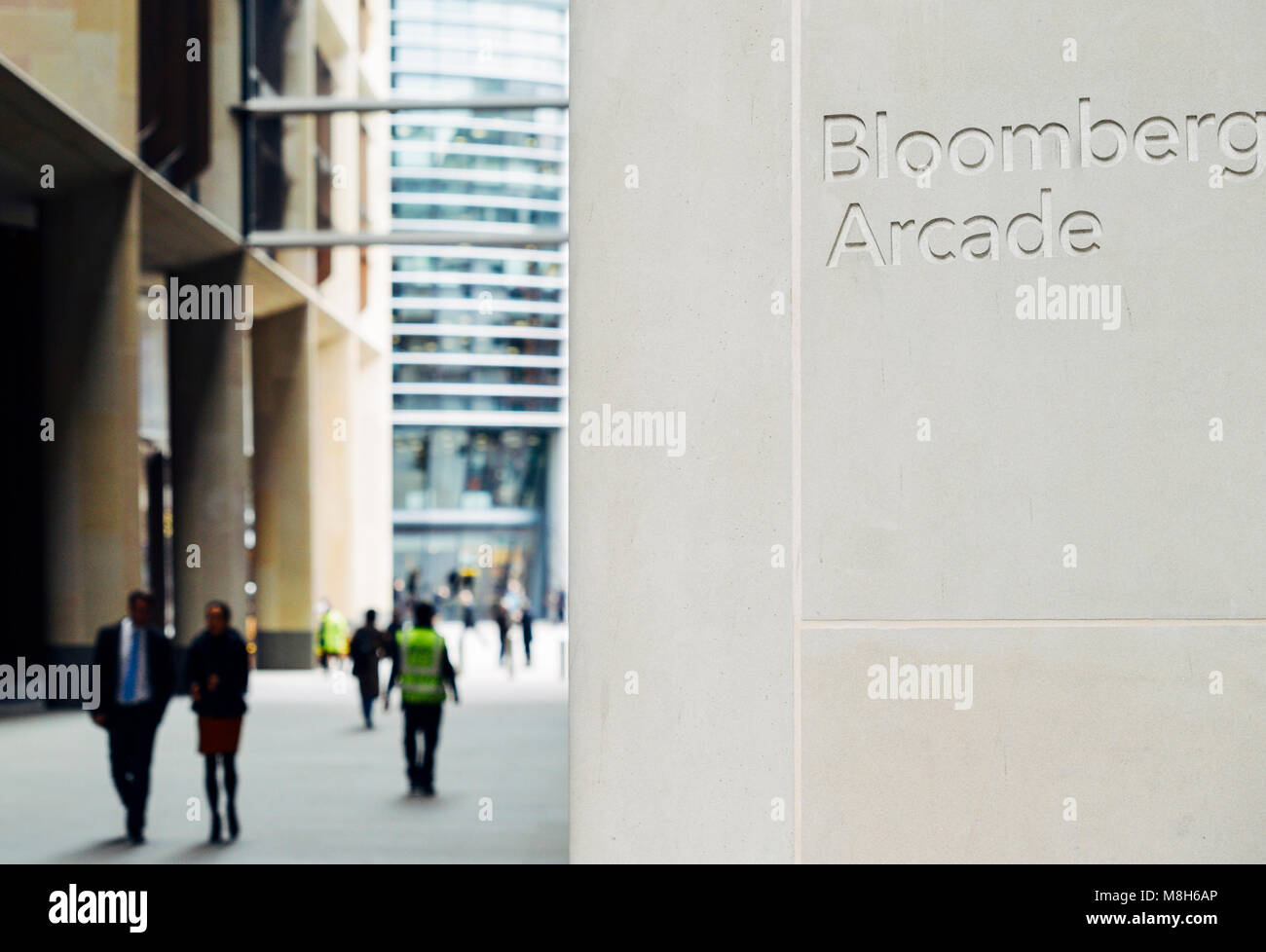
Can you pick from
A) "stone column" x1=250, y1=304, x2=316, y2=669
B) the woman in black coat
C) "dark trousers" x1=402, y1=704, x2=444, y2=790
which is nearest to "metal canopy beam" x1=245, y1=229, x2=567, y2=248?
Result: "stone column" x1=250, y1=304, x2=316, y2=669

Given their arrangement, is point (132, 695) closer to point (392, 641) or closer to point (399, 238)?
point (392, 641)

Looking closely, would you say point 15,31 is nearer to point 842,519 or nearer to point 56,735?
point 56,735

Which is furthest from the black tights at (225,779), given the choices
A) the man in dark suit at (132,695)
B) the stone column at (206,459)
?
the stone column at (206,459)

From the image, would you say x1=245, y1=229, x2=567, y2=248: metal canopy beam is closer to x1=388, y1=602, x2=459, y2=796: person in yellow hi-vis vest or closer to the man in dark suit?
x1=388, y1=602, x2=459, y2=796: person in yellow hi-vis vest

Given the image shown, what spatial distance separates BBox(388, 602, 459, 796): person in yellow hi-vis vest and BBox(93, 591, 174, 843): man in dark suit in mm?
2354

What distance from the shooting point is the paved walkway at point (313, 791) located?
8.49m

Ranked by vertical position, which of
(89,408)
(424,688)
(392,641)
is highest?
(89,408)

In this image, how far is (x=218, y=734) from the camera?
29.2 feet

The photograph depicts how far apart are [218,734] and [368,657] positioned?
279 inches

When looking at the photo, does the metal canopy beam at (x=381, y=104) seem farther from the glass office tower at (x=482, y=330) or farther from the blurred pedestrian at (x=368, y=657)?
the glass office tower at (x=482, y=330)

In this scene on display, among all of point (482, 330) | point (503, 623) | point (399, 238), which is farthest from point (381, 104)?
point (482, 330)

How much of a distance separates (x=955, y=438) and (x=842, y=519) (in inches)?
22.0

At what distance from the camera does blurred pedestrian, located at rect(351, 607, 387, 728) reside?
15.9 meters
